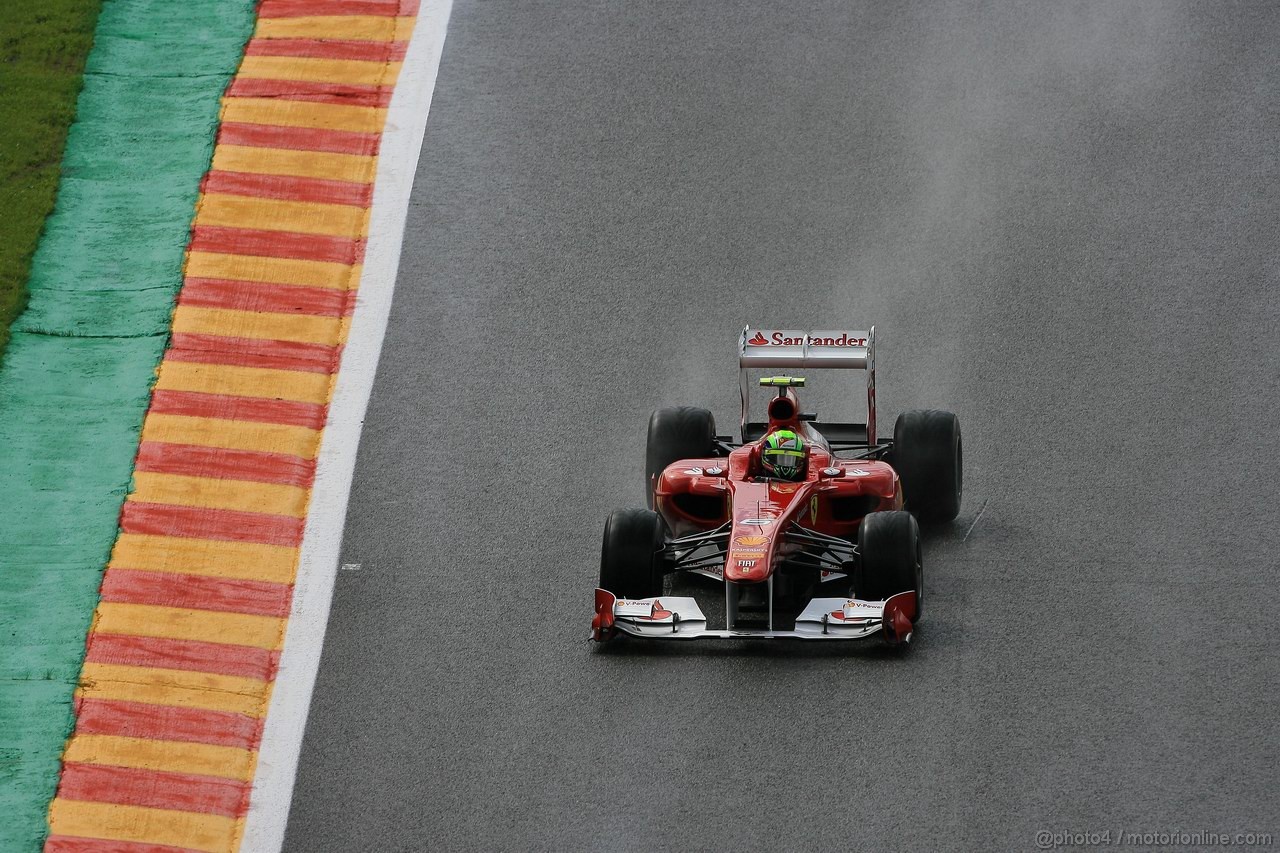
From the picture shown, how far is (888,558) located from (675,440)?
2.40 metres

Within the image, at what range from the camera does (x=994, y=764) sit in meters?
12.3

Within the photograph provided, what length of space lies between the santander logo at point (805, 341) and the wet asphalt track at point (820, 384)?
160 cm

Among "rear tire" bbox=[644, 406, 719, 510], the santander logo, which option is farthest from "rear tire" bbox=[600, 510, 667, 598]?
the santander logo

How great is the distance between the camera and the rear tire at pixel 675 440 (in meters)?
14.9

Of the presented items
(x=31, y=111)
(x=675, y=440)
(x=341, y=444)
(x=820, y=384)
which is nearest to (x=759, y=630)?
(x=675, y=440)

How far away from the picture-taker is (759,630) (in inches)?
523

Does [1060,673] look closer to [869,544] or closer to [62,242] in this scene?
[869,544]

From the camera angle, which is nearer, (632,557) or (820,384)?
(632,557)

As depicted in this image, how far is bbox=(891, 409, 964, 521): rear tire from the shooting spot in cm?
1457

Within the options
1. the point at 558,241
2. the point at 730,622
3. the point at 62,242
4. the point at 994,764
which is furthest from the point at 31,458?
the point at 994,764

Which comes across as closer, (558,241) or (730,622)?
(730,622)

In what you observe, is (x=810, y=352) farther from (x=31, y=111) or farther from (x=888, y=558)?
(x=31, y=111)

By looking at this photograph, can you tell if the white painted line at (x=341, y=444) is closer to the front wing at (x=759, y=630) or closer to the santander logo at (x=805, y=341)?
the front wing at (x=759, y=630)

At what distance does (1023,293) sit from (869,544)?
18.0 feet
